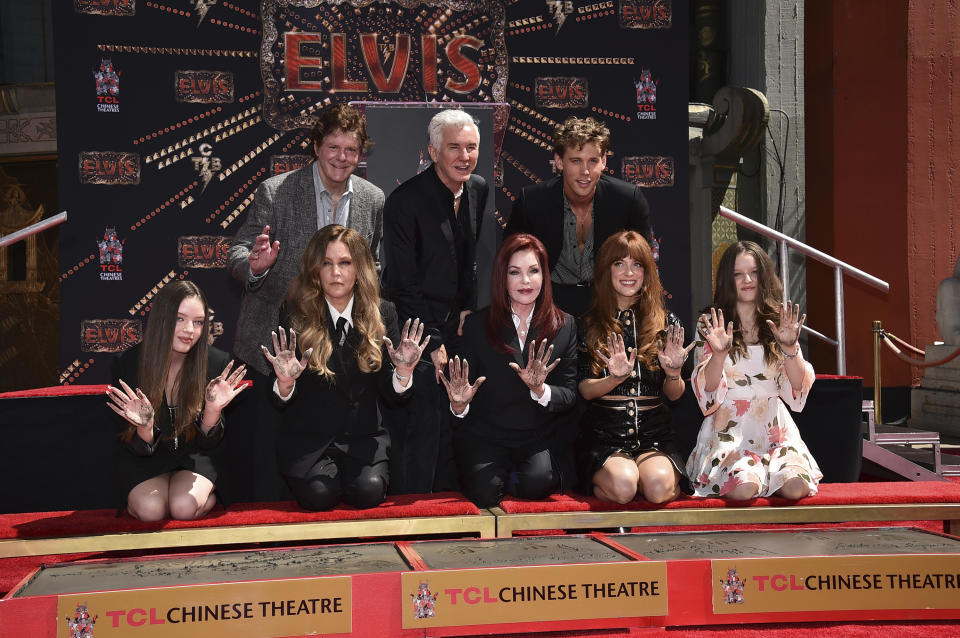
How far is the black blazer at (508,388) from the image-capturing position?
12.4ft

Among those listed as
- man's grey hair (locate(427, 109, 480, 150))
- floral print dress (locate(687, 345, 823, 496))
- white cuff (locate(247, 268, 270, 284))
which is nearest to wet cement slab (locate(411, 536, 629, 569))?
floral print dress (locate(687, 345, 823, 496))

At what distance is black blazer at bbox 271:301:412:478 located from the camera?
143 inches

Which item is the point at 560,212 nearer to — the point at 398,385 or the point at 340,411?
the point at 398,385

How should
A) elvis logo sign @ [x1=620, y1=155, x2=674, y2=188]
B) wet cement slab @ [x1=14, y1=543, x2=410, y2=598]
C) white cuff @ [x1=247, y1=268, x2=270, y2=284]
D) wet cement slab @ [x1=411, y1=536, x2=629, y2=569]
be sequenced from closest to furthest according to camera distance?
1. wet cement slab @ [x1=14, y1=543, x2=410, y2=598]
2. wet cement slab @ [x1=411, y1=536, x2=629, y2=569]
3. white cuff @ [x1=247, y1=268, x2=270, y2=284]
4. elvis logo sign @ [x1=620, y1=155, x2=674, y2=188]

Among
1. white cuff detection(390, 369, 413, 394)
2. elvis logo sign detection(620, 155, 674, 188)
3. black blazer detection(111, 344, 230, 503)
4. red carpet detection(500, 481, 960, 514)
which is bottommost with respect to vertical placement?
red carpet detection(500, 481, 960, 514)

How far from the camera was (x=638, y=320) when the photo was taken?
3.90 m

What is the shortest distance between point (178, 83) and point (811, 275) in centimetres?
760

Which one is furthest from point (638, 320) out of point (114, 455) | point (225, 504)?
point (114, 455)

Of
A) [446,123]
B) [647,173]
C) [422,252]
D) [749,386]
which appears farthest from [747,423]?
[647,173]

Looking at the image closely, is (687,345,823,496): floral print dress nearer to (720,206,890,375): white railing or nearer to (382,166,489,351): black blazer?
(382,166,489,351): black blazer

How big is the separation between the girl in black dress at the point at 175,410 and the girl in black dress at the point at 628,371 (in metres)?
1.51

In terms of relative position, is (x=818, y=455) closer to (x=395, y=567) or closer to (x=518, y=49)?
(x=395, y=567)

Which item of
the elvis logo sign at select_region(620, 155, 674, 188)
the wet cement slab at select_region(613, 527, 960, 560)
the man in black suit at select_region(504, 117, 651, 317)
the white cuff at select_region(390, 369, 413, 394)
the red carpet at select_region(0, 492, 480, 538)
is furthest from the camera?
the elvis logo sign at select_region(620, 155, 674, 188)

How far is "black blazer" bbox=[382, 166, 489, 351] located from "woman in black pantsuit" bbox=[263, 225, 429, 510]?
0.31m
